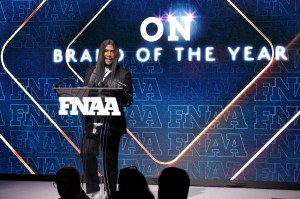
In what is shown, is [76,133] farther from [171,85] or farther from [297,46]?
[297,46]

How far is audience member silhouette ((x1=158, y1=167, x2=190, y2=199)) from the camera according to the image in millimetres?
2410

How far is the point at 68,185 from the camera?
9.14ft

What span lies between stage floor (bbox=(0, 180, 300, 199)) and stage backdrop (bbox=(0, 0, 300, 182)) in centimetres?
24

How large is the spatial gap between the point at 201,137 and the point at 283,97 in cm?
102

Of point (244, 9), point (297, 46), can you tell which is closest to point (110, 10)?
point (244, 9)

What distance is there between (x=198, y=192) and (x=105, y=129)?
1778 mm

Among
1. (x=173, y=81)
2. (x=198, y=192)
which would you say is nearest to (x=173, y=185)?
(x=198, y=192)

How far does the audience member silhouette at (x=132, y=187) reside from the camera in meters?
2.43

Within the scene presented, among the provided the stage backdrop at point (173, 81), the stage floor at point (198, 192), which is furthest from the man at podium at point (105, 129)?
the stage backdrop at point (173, 81)

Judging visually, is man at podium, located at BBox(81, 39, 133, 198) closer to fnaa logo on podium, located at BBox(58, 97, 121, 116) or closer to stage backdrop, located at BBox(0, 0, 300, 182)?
fnaa logo on podium, located at BBox(58, 97, 121, 116)

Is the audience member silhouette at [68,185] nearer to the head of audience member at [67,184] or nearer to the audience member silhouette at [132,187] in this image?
the head of audience member at [67,184]

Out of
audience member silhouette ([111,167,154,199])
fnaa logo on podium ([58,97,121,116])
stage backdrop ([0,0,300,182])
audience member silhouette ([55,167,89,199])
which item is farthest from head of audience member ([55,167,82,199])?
stage backdrop ([0,0,300,182])

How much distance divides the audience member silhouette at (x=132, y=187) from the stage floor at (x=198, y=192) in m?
3.11

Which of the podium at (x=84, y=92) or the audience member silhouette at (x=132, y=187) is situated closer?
the audience member silhouette at (x=132, y=187)
